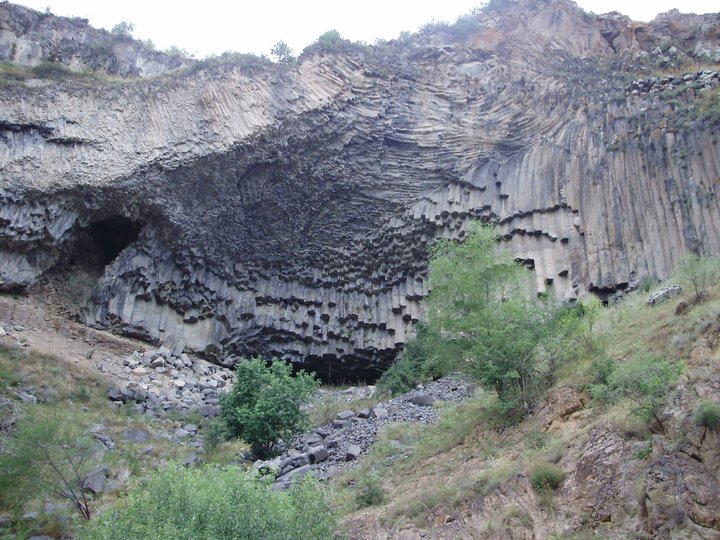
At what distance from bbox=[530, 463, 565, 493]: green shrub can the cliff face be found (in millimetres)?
14400

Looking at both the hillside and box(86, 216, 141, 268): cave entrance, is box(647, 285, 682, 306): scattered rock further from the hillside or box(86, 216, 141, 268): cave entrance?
box(86, 216, 141, 268): cave entrance

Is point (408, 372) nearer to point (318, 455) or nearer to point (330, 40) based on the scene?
point (318, 455)

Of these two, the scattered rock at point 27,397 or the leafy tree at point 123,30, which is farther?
the leafy tree at point 123,30

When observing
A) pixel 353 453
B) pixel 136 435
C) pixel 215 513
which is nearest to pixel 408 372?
pixel 353 453

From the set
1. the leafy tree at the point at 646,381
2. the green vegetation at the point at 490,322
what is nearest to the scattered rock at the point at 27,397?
the green vegetation at the point at 490,322

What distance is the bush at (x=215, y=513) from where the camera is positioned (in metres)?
7.70

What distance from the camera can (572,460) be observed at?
28.3 ft

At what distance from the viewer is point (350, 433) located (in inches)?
630

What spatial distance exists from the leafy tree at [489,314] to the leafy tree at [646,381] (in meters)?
2.38

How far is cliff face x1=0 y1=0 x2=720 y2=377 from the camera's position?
77.4ft

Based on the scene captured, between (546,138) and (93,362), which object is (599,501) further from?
(546,138)

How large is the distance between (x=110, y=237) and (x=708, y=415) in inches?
956

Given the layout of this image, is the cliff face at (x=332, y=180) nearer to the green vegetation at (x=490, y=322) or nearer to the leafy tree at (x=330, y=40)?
the leafy tree at (x=330, y=40)

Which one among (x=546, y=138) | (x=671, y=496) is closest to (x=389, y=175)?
(x=546, y=138)
